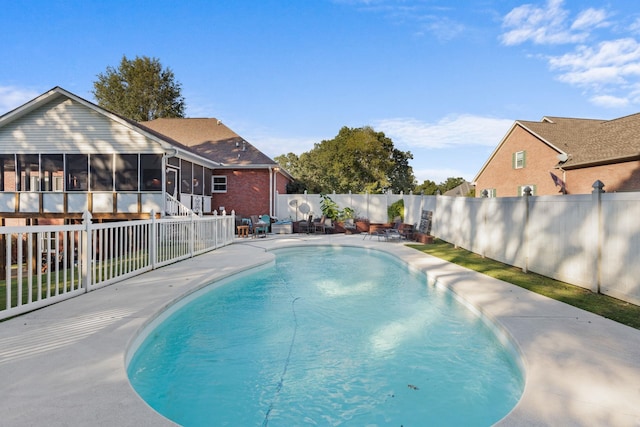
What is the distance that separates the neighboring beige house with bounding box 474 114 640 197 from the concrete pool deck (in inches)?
345

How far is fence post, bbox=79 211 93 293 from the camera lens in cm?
557

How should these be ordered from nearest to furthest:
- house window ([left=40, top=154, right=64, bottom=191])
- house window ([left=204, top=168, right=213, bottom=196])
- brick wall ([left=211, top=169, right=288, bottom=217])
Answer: house window ([left=40, top=154, right=64, bottom=191]), house window ([left=204, top=168, right=213, bottom=196]), brick wall ([left=211, top=169, right=288, bottom=217])

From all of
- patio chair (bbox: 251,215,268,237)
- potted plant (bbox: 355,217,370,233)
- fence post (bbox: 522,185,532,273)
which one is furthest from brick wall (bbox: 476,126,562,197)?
patio chair (bbox: 251,215,268,237)

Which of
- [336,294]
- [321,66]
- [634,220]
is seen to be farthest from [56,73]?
[634,220]

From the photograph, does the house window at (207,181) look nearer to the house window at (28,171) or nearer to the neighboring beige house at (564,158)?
the house window at (28,171)

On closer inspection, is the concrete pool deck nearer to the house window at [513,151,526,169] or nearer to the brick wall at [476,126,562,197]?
the brick wall at [476,126,562,197]

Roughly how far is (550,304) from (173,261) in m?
7.98

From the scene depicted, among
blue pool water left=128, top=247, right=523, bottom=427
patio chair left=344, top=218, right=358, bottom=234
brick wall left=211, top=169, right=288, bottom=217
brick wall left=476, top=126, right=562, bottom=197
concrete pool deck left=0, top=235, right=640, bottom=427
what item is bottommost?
blue pool water left=128, top=247, right=523, bottom=427

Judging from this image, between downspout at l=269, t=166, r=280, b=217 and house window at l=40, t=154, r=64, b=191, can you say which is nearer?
house window at l=40, t=154, r=64, b=191

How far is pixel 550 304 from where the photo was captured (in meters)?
5.23

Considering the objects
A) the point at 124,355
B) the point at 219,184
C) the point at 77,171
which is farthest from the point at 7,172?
the point at 124,355

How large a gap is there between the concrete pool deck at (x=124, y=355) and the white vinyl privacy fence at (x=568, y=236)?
3.46 ft

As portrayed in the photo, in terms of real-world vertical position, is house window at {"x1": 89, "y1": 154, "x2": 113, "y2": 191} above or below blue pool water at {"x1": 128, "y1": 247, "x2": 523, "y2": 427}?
above

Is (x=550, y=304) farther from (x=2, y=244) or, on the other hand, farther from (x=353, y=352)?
(x=2, y=244)
